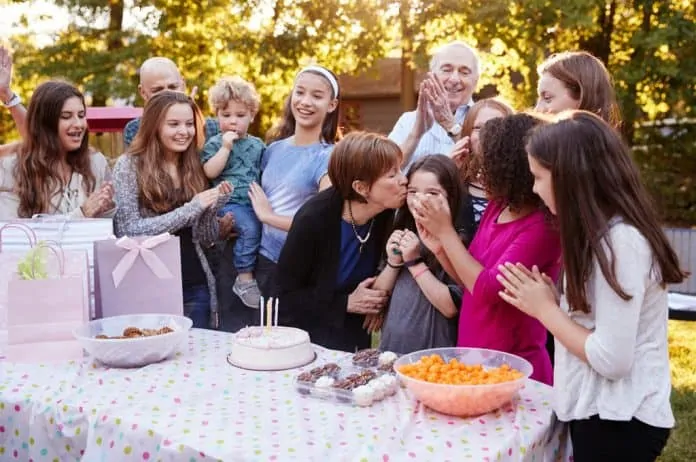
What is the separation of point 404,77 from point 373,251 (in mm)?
9417

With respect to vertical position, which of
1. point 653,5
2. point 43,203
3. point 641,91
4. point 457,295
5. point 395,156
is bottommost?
point 457,295

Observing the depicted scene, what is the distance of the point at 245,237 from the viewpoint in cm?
337

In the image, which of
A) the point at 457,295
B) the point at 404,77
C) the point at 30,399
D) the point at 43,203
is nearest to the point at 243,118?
the point at 43,203

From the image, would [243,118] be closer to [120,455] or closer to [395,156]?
[395,156]

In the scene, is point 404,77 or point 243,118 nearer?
point 243,118

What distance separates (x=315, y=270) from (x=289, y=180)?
719 millimetres

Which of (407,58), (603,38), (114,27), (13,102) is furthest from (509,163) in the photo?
(114,27)

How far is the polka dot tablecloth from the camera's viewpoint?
5.37ft

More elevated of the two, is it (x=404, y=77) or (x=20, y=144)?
(x=404, y=77)

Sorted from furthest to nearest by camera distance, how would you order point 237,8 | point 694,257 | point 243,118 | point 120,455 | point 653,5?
point 237,8 < point 653,5 < point 694,257 < point 243,118 < point 120,455

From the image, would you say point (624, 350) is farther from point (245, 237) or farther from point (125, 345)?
point (245, 237)

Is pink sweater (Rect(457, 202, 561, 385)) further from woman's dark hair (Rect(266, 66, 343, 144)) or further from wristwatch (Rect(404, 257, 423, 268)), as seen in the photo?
woman's dark hair (Rect(266, 66, 343, 144))

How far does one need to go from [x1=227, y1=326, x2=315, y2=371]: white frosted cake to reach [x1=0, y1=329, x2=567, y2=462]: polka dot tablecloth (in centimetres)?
4

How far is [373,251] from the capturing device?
8.91 feet
